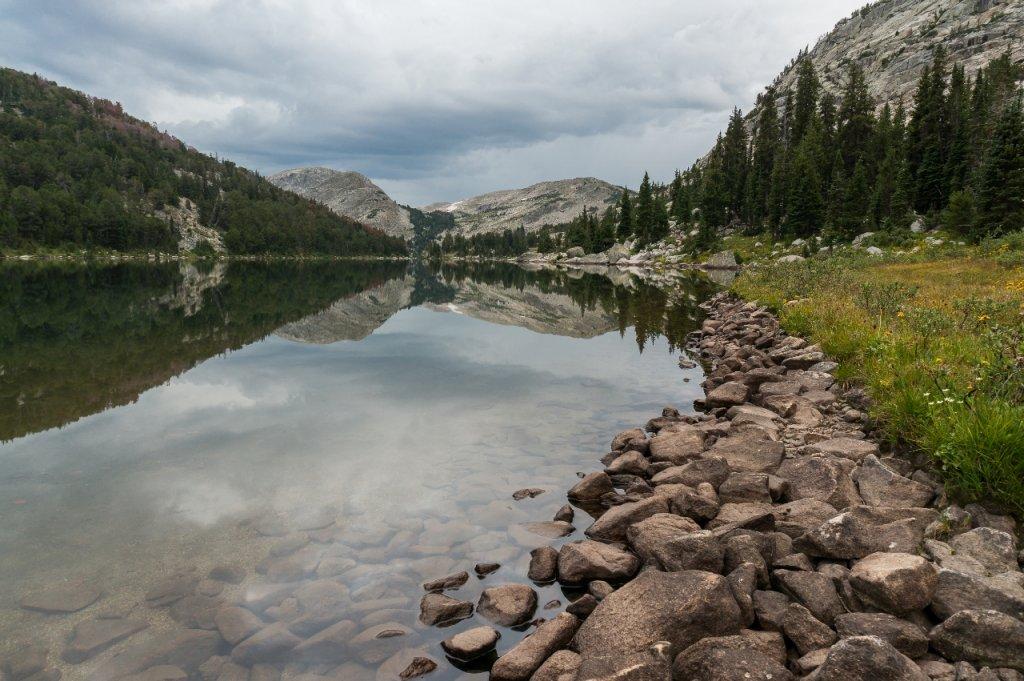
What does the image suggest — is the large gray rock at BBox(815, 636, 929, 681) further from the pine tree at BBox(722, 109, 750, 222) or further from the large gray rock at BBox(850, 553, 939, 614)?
the pine tree at BBox(722, 109, 750, 222)

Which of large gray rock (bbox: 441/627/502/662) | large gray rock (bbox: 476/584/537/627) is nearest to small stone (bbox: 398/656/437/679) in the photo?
large gray rock (bbox: 441/627/502/662)

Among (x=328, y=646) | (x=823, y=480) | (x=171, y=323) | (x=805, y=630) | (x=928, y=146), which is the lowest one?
(x=328, y=646)

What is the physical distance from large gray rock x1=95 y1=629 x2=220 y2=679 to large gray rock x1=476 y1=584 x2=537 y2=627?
3.71m

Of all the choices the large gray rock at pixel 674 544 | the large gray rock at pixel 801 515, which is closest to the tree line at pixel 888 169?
the large gray rock at pixel 801 515

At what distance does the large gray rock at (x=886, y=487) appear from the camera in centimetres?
825

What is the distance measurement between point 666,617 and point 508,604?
2641mm

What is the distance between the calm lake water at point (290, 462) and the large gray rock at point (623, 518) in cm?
63

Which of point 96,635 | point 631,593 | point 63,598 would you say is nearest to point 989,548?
point 631,593

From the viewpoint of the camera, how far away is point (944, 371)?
9828 mm

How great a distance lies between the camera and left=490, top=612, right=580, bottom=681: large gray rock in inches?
260

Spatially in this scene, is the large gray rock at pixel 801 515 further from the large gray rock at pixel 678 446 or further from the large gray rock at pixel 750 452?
the large gray rock at pixel 678 446

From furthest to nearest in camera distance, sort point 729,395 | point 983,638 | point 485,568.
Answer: point 729,395 → point 485,568 → point 983,638

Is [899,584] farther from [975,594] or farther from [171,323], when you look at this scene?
[171,323]

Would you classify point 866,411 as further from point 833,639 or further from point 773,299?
point 773,299
